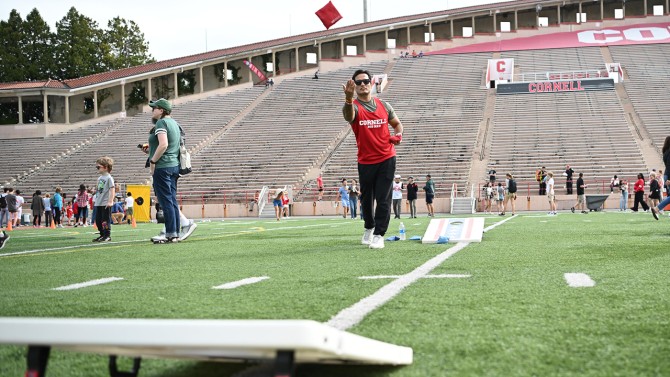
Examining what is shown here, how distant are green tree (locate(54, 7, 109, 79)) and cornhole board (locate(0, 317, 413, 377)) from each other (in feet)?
252

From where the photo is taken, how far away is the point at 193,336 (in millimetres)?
1717

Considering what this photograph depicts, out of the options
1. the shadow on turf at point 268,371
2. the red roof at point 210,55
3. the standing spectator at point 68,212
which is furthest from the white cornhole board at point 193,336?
the red roof at point 210,55

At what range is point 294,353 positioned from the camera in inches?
73.0

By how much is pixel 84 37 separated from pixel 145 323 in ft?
260

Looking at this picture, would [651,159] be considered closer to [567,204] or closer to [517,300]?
[567,204]

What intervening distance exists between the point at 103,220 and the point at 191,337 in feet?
38.5

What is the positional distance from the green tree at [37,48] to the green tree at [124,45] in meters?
5.50

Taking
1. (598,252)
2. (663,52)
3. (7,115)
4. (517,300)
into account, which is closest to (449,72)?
(663,52)

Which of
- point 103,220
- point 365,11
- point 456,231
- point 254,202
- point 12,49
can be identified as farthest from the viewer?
point 12,49

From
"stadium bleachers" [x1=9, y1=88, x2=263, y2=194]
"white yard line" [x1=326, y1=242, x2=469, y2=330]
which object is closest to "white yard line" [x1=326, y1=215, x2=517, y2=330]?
"white yard line" [x1=326, y1=242, x2=469, y2=330]

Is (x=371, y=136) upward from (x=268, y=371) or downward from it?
upward

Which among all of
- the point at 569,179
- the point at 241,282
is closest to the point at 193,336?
the point at 241,282

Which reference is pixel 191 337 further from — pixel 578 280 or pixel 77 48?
pixel 77 48

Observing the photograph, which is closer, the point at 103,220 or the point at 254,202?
the point at 103,220
